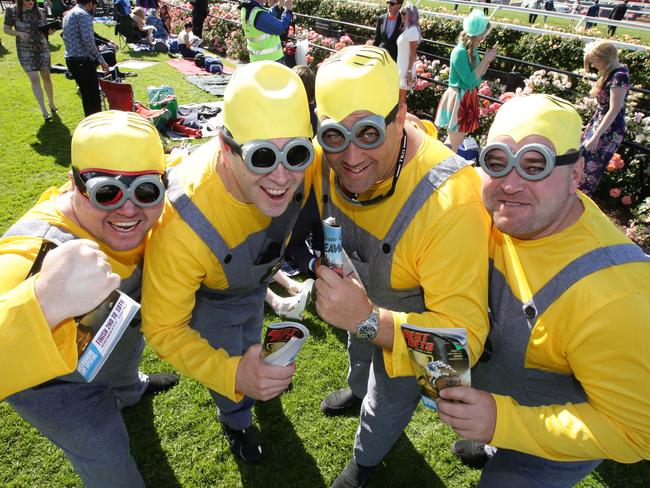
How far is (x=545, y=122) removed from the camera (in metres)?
1.74

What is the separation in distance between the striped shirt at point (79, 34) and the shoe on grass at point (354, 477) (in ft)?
25.9

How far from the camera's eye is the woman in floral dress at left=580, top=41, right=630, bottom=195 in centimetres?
505

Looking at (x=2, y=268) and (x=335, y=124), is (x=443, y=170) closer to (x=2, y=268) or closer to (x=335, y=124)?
(x=335, y=124)

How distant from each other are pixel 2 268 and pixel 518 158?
6.83 feet

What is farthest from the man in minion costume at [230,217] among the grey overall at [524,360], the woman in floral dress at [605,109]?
→ the woman in floral dress at [605,109]

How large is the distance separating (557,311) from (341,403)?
2.22 m

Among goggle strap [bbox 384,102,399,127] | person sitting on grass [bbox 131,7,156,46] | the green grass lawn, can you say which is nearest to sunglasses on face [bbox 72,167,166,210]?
goggle strap [bbox 384,102,399,127]

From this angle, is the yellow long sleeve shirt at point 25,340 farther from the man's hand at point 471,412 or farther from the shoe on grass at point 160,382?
the shoe on grass at point 160,382

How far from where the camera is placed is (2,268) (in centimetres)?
166

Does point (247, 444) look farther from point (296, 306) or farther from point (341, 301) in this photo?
point (341, 301)

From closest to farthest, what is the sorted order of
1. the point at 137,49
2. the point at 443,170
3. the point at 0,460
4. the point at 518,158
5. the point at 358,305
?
the point at 518,158 < the point at 358,305 < the point at 443,170 < the point at 0,460 < the point at 137,49

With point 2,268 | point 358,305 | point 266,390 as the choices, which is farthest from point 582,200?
point 2,268

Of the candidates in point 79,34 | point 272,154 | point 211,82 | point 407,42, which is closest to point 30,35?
point 79,34

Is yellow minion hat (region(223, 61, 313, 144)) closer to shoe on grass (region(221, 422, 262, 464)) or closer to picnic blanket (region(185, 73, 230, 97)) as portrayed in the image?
shoe on grass (region(221, 422, 262, 464))
